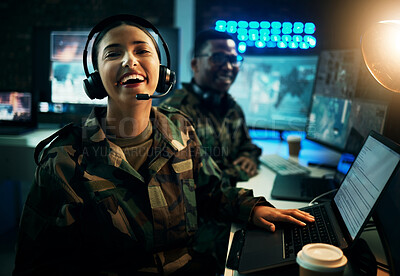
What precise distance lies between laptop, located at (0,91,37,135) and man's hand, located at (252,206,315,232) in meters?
1.72

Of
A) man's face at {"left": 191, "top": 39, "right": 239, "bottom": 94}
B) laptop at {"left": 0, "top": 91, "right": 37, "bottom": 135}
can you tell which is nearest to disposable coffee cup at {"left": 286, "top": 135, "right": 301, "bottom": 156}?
man's face at {"left": 191, "top": 39, "right": 239, "bottom": 94}

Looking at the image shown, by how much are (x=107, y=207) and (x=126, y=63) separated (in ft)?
1.32

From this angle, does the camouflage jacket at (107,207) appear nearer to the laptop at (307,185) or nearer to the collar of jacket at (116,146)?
the collar of jacket at (116,146)

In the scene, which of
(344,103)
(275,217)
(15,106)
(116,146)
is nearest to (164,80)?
(116,146)

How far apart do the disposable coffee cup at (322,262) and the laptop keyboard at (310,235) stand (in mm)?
148

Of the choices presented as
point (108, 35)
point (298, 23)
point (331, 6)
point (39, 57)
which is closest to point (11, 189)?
point (39, 57)

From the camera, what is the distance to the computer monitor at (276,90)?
213 cm

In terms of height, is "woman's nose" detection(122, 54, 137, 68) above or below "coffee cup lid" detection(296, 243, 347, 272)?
above

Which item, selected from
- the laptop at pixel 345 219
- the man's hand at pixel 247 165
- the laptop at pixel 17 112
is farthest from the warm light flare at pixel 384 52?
the laptop at pixel 17 112

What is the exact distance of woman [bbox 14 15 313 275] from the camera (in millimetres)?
898

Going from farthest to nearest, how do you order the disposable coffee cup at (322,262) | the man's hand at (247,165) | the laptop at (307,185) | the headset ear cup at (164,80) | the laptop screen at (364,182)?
the man's hand at (247,165)
the laptop at (307,185)
the headset ear cup at (164,80)
the laptop screen at (364,182)
the disposable coffee cup at (322,262)

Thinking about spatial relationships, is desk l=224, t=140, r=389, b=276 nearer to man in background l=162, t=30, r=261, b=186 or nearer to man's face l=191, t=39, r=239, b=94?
man in background l=162, t=30, r=261, b=186

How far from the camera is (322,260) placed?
621mm

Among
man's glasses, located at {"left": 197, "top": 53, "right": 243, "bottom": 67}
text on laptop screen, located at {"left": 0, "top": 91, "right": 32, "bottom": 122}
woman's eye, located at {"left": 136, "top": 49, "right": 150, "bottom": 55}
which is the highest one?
man's glasses, located at {"left": 197, "top": 53, "right": 243, "bottom": 67}
